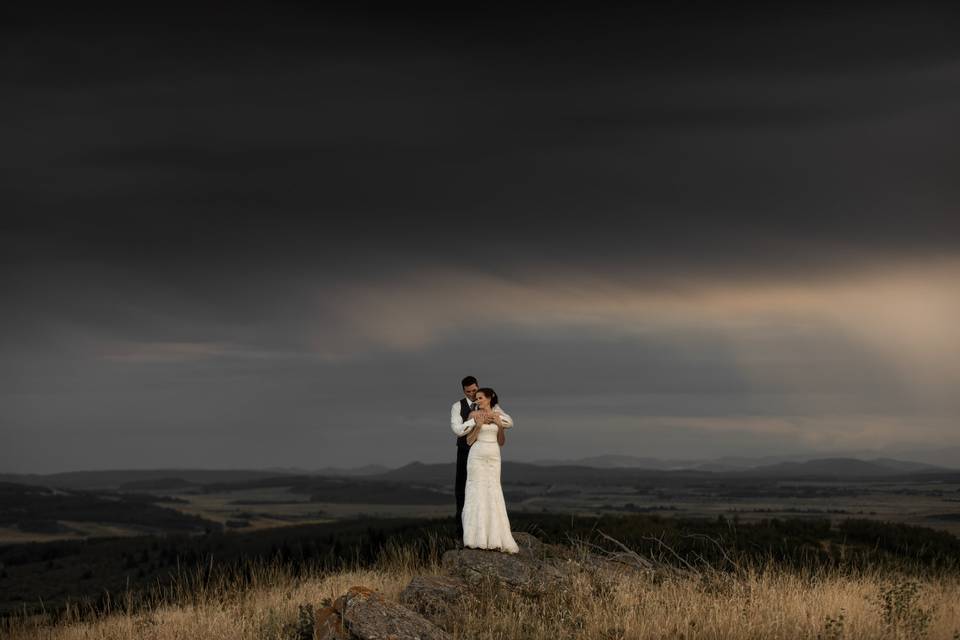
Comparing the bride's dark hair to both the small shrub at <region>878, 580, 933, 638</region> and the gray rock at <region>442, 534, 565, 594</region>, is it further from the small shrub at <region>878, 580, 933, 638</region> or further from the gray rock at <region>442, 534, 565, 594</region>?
the small shrub at <region>878, 580, 933, 638</region>

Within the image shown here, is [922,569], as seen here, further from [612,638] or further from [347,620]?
[347,620]

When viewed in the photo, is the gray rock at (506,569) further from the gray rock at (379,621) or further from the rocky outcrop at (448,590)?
the gray rock at (379,621)

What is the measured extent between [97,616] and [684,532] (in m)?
16.4

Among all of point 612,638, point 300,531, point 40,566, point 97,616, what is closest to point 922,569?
point 612,638

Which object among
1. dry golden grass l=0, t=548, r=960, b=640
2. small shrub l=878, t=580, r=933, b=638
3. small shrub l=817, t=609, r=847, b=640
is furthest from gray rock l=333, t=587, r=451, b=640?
small shrub l=878, t=580, r=933, b=638

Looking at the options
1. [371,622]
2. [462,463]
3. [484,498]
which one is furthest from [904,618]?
[462,463]

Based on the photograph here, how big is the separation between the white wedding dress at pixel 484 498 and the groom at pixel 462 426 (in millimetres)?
444

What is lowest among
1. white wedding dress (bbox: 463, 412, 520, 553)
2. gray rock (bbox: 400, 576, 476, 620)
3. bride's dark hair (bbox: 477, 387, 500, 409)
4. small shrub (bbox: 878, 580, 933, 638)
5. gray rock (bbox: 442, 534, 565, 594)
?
small shrub (bbox: 878, 580, 933, 638)

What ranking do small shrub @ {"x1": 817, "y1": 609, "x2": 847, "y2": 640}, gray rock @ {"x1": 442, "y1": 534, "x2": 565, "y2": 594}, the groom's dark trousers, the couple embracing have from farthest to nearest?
the groom's dark trousers → the couple embracing → gray rock @ {"x1": 442, "y1": 534, "x2": 565, "y2": 594} → small shrub @ {"x1": 817, "y1": 609, "x2": 847, "y2": 640}

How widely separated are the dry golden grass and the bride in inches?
79.2

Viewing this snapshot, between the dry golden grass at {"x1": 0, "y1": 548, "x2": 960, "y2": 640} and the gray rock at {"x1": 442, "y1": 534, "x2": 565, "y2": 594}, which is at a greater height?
the gray rock at {"x1": 442, "y1": 534, "x2": 565, "y2": 594}

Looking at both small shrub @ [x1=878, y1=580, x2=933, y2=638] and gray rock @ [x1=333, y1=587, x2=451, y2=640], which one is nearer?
gray rock @ [x1=333, y1=587, x2=451, y2=640]

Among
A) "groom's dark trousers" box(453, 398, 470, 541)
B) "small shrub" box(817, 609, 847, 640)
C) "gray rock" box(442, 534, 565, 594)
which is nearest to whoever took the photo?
"small shrub" box(817, 609, 847, 640)

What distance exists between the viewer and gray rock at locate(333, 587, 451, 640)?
14.1 m
